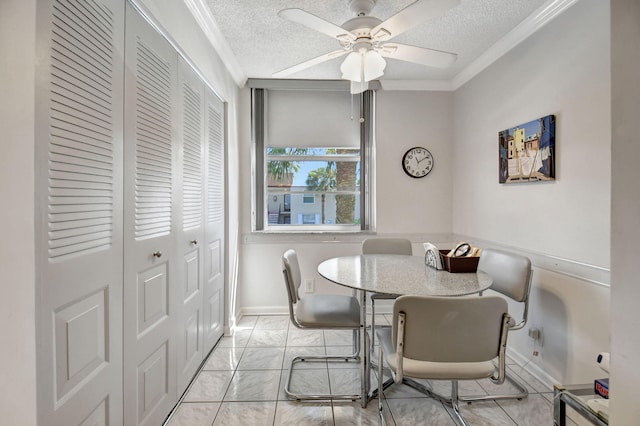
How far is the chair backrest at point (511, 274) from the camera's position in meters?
1.91

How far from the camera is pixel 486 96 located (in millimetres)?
2727

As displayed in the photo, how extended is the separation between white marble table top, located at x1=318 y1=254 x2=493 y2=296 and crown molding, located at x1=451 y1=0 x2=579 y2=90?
172 cm

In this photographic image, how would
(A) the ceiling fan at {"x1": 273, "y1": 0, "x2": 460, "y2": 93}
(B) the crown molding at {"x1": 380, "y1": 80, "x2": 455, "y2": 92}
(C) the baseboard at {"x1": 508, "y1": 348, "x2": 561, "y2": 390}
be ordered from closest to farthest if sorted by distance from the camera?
(A) the ceiling fan at {"x1": 273, "y1": 0, "x2": 460, "y2": 93}, (C) the baseboard at {"x1": 508, "y1": 348, "x2": 561, "y2": 390}, (B) the crown molding at {"x1": 380, "y1": 80, "x2": 455, "y2": 92}

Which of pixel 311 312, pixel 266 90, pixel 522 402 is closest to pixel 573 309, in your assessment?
pixel 522 402

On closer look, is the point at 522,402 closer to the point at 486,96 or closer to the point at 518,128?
the point at 518,128

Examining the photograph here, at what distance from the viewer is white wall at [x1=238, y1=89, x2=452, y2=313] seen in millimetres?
3301

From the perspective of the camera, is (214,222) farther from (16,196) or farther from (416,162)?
(416,162)

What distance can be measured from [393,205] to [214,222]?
185 centimetres

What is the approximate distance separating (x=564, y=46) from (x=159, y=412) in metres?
3.15

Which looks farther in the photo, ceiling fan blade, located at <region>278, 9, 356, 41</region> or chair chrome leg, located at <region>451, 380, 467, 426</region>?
chair chrome leg, located at <region>451, 380, 467, 426</region>

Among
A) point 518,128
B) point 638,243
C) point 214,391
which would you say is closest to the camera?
point 638,243

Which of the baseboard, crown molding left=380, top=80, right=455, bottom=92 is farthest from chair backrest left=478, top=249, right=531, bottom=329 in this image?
crown molding left=380, top=80, right=455, bottom=92

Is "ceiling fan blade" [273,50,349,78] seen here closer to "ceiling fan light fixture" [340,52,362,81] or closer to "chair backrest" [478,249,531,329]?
"ceiling fan light fixture" [340,52,362,81]

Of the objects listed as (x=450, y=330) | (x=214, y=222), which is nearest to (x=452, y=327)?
(x=450, y=330)
